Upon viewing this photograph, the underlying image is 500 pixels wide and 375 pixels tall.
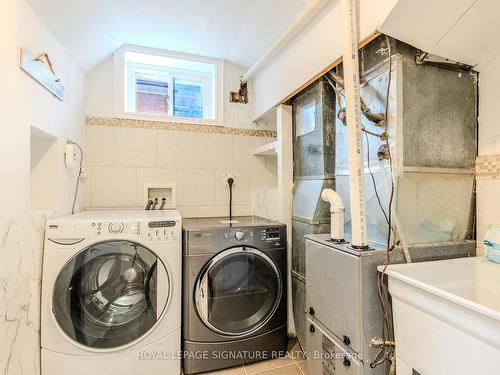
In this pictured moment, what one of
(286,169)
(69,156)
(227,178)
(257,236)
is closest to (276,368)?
(257,236)

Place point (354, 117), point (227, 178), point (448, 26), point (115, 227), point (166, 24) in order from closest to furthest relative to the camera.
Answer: point (448, 26), point (354, 117), point (115, 227), point (166, 24), point (227, 178)

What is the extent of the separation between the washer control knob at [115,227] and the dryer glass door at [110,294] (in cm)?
7

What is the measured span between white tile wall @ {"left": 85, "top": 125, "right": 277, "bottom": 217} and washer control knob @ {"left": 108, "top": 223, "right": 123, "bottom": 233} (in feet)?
2.37

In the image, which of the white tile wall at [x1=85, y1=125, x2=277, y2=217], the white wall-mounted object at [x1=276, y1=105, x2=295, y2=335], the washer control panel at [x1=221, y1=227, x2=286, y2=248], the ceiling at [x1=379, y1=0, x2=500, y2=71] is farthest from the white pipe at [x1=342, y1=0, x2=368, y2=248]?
the white tile wall at [x1=85, y1=125, x2=277, y2=217]

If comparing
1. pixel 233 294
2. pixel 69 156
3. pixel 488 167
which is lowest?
pixel 233 294

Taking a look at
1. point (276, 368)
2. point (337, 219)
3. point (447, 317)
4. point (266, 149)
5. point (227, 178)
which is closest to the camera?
point (447, 317)

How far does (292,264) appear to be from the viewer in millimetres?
1872

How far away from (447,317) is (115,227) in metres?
1.47

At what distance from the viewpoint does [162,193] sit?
7.29 feet

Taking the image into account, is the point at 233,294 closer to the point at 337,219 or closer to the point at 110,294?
the point at 110,294

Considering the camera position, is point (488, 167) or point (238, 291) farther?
point (238, 291)

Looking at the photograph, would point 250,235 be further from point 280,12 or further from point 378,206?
point 280,12

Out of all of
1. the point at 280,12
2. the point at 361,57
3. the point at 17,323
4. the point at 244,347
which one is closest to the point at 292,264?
the point at 244,347

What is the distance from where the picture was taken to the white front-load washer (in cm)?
138
